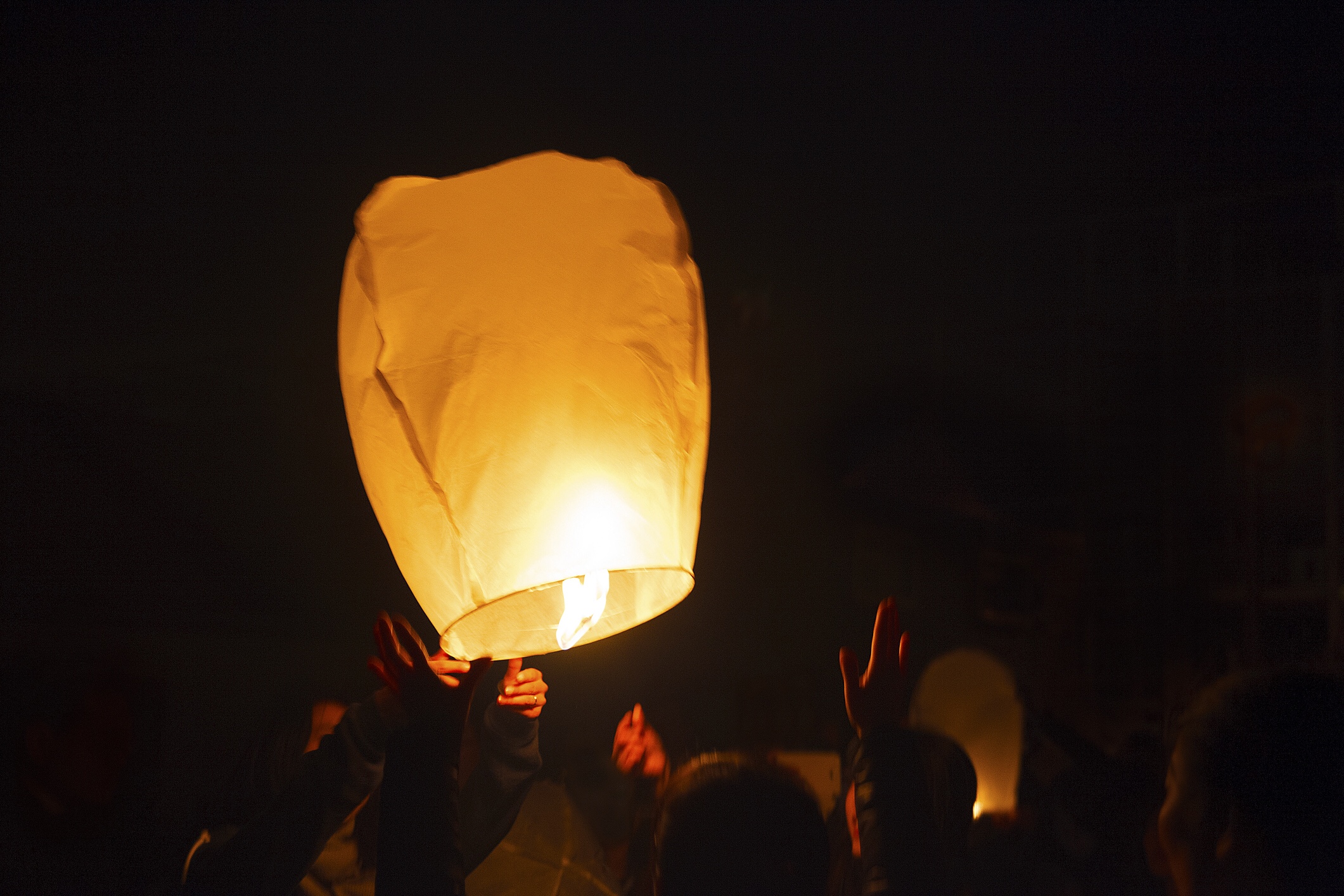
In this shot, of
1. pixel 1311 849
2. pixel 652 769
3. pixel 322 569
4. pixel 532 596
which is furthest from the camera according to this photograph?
pixel 322 569

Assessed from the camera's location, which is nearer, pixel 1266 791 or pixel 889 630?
pixel 1266 791

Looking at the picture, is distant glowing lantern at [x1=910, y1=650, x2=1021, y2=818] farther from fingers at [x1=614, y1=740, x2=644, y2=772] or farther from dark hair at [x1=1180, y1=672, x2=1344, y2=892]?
dark hair at [x1=1180, y1=672, x2=1344, y2=892]

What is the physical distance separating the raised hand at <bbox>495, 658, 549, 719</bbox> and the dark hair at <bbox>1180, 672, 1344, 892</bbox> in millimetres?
629

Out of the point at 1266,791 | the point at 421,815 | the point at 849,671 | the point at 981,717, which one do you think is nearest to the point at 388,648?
the point at 421,815

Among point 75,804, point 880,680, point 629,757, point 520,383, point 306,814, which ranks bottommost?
point 75,804

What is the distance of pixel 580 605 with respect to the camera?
0.74 meters

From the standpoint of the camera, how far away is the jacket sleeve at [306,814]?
710 mm

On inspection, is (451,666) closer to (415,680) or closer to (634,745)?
(415,680)

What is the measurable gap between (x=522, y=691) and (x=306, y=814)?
0.77 ft

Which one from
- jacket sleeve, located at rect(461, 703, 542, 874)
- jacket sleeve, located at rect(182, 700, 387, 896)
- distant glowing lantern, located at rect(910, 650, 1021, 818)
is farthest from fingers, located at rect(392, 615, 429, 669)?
distant glowing lantern, located at rect(910, 650, 1021, 818)

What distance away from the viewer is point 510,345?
67 centimetres

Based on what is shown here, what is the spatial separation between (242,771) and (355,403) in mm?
825

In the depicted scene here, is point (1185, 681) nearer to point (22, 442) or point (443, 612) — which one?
point (443, 612)

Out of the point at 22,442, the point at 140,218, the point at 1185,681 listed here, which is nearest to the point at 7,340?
the point at 22,442
